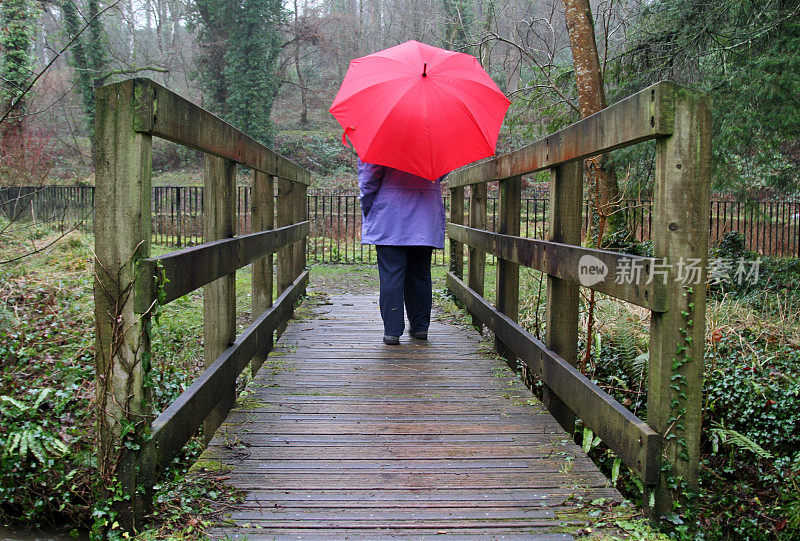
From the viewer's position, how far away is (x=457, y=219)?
23.6 ft

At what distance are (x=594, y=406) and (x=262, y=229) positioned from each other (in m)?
2.88

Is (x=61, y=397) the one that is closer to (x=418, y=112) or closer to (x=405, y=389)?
(x=405, y=389)

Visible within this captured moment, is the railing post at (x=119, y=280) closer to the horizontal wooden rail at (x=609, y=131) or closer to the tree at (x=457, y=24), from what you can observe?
the horizontal wooden rail at (x=609, y=131)

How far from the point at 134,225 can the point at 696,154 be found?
6.51 feet

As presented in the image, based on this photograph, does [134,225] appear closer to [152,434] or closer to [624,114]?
[152,434]

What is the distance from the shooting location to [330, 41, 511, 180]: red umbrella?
4.11 metres

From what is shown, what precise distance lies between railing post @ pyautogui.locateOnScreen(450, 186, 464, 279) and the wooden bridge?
2564 millimetres

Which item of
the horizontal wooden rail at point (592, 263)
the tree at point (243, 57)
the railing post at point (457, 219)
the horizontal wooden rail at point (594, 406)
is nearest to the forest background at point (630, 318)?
the horizontal wooden rail at point (594, 406)

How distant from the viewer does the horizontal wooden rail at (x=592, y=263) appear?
224 centimetres

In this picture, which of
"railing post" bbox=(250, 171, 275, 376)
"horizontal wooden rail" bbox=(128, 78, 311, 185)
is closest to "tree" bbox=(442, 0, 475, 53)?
"railing post" bbox=(250, 171, 275, 376)

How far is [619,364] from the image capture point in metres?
4.97

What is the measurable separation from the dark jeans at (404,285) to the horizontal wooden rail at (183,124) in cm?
151

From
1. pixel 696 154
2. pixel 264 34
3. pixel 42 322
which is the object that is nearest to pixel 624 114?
pixel 696 154

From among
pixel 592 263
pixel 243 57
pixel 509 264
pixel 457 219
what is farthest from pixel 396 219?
pixel 243 57
